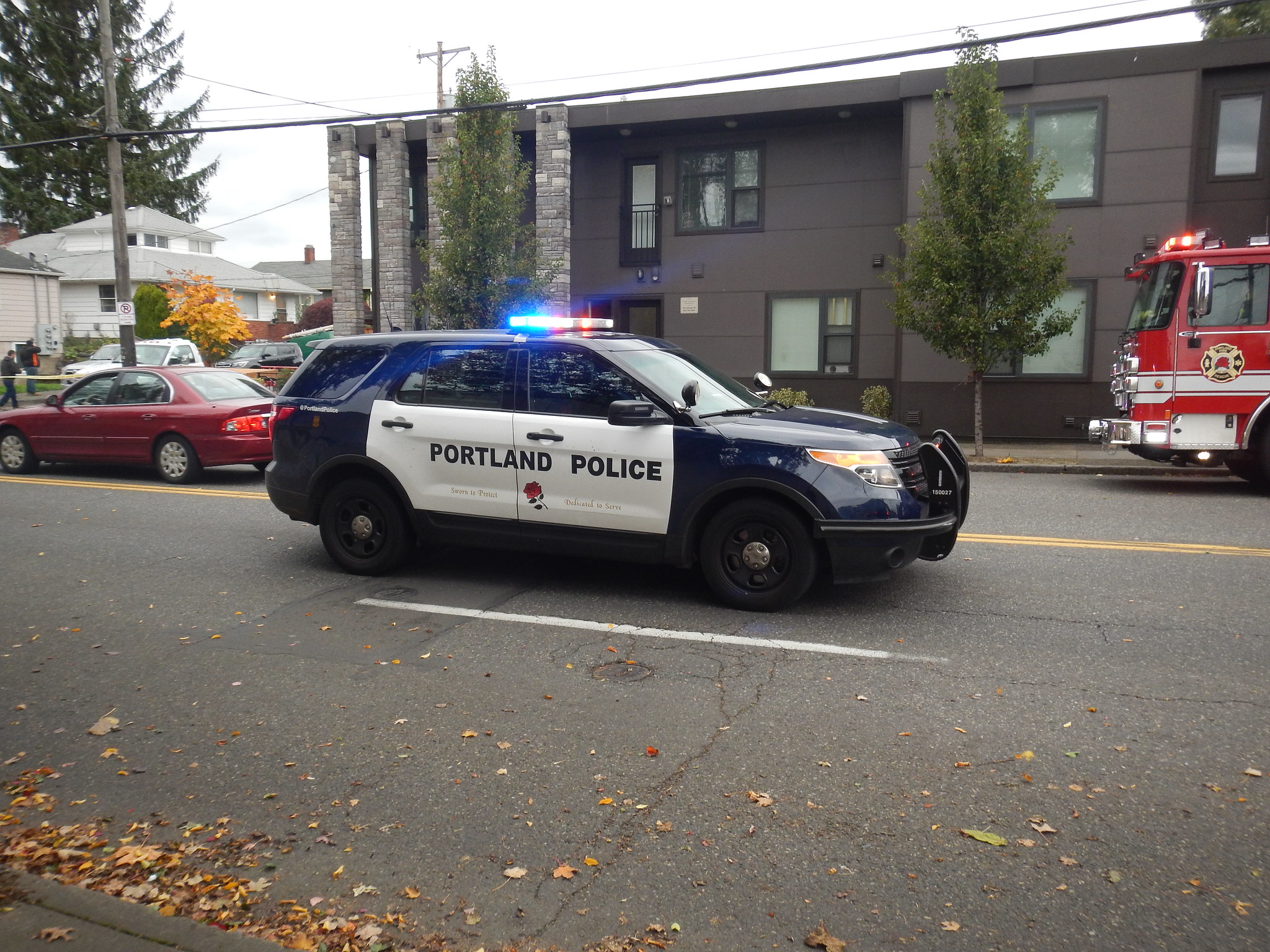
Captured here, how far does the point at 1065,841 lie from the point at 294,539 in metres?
7.32

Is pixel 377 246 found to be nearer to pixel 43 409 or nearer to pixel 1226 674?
pixel 43 409

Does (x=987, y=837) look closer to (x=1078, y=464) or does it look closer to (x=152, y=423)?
(x=1078, y=464)

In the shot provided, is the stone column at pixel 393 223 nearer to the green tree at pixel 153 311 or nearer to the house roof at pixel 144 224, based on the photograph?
the green tree at pixel 153 311

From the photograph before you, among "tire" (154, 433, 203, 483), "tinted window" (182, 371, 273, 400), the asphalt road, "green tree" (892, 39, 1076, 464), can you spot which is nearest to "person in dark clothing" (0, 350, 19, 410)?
"tinted window" (182, 371, 273, 400)

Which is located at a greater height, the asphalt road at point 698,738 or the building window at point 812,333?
the building window at point 812,333

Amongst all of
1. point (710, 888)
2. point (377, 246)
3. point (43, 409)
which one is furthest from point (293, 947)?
point (377, 246)

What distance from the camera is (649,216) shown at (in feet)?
68.9

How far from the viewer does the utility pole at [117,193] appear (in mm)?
20250

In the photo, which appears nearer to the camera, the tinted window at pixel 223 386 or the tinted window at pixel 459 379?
the tinted window at pixel 459 379

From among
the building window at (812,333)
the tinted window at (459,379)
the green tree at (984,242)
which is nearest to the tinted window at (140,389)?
the tinted window at (459,379)

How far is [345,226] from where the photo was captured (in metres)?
22.9

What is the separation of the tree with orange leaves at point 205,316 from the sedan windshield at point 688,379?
83.2 ft

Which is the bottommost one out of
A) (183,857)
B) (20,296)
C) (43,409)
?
(183,857)

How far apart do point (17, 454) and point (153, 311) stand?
24018 millimetres
